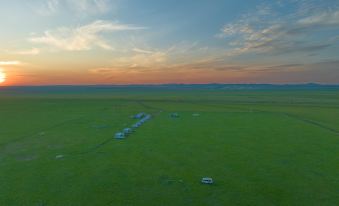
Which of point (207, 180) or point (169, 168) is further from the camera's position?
point (169, 168)

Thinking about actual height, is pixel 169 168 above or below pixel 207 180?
Result: below

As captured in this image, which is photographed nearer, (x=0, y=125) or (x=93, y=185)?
(x=93, y=185)

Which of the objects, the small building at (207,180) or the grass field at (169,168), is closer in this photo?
the grass field at (169,168)

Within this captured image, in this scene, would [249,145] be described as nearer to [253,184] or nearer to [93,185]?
[253,184]

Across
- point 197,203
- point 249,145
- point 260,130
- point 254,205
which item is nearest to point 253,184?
point 254,205

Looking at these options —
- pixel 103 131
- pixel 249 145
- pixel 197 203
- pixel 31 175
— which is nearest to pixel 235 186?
pixel 197 203

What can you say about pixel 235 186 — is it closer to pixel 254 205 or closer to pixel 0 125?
pixel 254 205

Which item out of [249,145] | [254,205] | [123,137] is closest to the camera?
[254,205]

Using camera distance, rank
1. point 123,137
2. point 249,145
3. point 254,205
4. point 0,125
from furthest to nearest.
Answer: point 0,125 < point 123,137 < point 249,145 < point 254,205

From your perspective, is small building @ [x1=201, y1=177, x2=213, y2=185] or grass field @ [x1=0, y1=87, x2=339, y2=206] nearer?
grass field @ [x1=0, y1=87, x2=339, y2=206]
